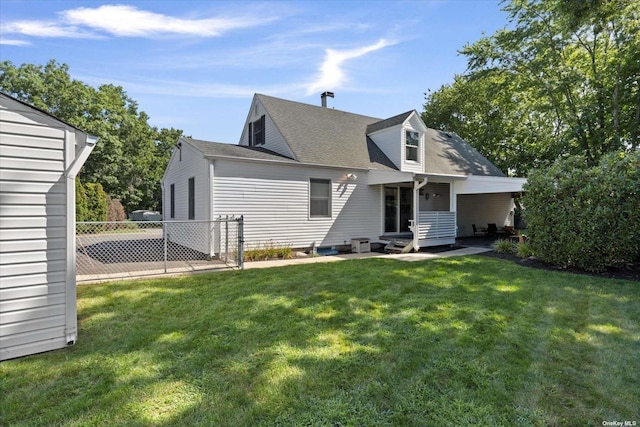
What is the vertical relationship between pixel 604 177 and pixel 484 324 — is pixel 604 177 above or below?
above

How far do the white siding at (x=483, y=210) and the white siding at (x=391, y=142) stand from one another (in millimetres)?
6088

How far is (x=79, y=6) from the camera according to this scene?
8.41 m

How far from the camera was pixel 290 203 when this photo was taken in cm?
1019

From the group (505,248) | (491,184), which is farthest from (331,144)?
(505,248)

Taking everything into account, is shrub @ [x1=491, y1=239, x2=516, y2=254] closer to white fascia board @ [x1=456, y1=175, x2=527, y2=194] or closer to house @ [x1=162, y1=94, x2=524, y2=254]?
house @ [x1=162, y1=94, x2=524, y2=254]

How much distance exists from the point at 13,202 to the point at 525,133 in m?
27.2

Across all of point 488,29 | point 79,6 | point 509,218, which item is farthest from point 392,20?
point 509,218

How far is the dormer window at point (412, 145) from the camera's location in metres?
13.1

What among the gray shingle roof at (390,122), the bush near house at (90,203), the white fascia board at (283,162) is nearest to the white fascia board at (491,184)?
the gray shingle roof at (390,122)

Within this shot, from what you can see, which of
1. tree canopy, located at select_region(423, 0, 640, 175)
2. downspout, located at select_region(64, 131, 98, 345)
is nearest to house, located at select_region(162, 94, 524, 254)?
downspout, located at select_region(64, 131, 98, 345)

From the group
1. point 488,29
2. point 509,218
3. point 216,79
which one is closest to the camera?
point 216,79

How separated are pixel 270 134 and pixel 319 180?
2.76 meters

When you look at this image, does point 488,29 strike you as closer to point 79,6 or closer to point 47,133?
point 79,6

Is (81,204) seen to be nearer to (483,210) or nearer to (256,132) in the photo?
(256,132)
